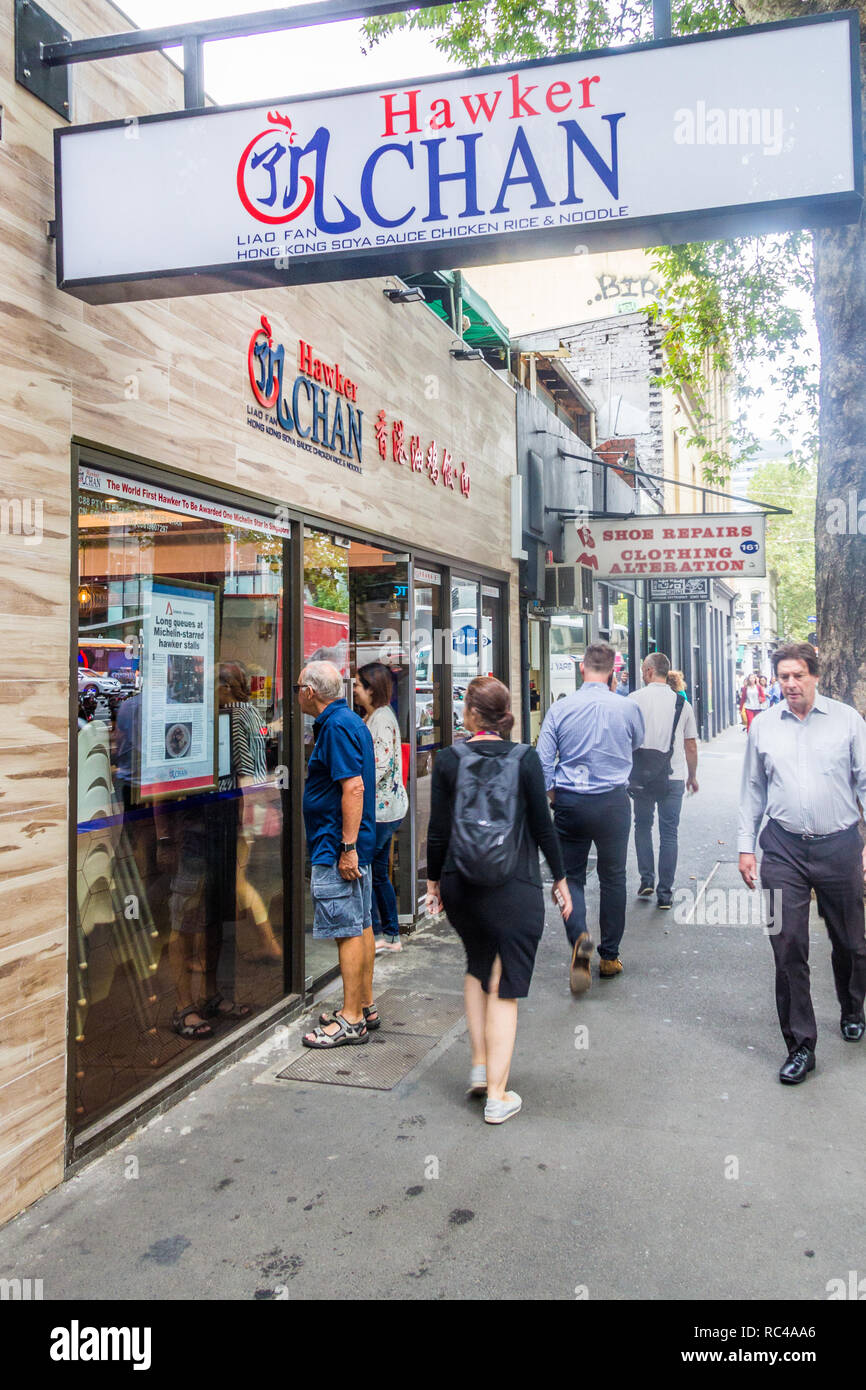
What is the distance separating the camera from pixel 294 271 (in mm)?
3408

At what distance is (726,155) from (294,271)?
138 centimetres

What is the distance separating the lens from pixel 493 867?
4.18 metres

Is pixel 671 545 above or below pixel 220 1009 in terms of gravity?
above

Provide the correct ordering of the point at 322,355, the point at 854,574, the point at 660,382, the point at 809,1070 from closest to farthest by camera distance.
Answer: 1. the point at 809,1070
2. the point at 322,355
3. the point at 854,574
4. the point at 660,382

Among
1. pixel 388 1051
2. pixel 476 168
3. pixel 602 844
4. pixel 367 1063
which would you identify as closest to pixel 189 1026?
pixel 367 1063

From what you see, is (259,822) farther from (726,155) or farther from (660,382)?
(660,382)

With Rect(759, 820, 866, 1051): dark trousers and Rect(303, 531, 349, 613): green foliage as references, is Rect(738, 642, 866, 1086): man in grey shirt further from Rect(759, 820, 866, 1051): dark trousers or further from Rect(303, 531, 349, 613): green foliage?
Rect(303, 531, 349, 613): green foliage

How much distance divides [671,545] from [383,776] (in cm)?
688

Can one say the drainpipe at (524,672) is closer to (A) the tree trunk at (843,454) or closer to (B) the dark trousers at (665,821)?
(B) the dark trousers at (665,821)

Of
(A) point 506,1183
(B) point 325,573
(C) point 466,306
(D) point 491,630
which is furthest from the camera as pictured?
(D) point 491,630

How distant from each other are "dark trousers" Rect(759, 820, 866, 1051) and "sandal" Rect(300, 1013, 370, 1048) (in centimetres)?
201

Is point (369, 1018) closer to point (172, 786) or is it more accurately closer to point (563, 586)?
point (172, 786)

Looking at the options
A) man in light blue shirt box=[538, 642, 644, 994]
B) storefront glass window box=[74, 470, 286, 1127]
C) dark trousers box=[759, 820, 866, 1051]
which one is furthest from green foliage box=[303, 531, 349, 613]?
dark trousers box=[759, 820, 866, 1051]

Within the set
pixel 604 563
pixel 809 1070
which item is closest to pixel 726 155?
pixel 809 1070
